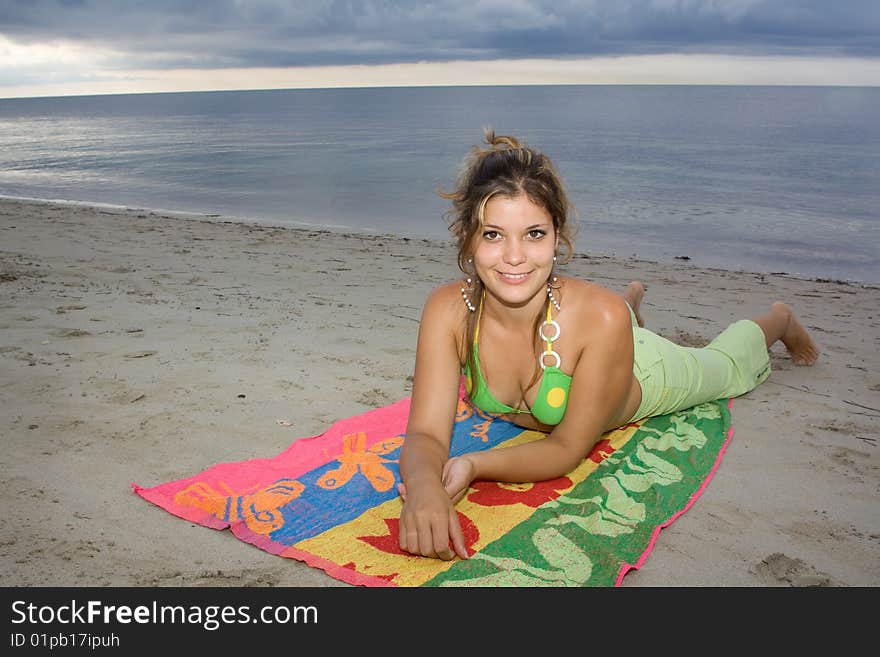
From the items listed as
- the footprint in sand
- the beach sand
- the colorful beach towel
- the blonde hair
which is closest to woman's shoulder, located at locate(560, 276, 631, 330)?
the blonde hair

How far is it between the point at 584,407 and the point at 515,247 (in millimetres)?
721

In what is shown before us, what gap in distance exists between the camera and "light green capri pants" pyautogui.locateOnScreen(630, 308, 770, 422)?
3533 mm

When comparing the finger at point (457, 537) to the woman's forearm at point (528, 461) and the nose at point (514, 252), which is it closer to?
the woman's forearm at point (528, 461)

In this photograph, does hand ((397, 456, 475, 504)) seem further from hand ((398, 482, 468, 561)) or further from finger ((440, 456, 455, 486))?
hand ((398, 482, 468, 561))

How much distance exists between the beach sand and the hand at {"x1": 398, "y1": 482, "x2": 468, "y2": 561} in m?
0.35

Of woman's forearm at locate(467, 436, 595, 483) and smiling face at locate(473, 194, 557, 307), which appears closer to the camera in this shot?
smiling face at locate(473, 194, 557, 307)

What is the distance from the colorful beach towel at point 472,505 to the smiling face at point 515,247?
0.88 metres

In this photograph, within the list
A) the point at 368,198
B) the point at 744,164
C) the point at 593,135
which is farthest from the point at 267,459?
the point at 593,135

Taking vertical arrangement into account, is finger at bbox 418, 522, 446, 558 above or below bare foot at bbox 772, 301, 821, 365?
below

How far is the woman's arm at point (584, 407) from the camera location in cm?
278

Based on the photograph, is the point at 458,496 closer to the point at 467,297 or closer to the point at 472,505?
the point at 472,505

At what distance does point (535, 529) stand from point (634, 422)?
4.16ft
